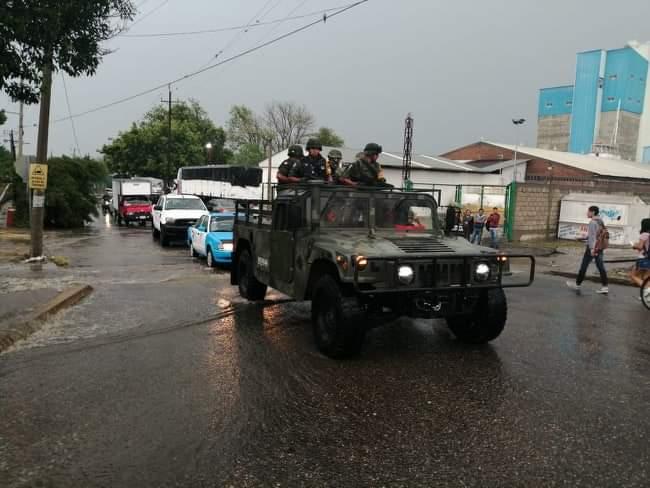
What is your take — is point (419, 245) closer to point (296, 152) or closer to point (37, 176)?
point (296, 152)

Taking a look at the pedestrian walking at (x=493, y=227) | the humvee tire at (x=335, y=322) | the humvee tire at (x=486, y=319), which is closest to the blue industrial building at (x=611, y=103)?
the pedestrian walking at (x=493, y=227)

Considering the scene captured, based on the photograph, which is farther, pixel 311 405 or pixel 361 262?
pixel 361 262

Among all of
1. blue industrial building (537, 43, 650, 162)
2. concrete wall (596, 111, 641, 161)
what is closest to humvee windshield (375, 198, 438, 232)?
blue industrial building (537, 43, 650, 162)

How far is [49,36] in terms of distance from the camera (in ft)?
18.7

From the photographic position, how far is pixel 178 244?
68.8 ft

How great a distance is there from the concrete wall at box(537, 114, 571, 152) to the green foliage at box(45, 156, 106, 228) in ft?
193

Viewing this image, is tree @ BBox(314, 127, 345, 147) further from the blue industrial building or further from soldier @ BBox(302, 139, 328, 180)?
soldier @ BBox(302, 139, 328, 180)

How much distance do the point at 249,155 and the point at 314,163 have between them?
6857 cm

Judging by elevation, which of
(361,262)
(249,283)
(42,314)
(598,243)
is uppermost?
(598,243)

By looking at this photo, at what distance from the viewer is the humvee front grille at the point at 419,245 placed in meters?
6.25

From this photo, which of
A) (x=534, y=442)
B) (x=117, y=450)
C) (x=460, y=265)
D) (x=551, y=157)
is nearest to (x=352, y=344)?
(x=460, y=265)

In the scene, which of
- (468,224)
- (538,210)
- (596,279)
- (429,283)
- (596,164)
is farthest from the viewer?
(596,164)

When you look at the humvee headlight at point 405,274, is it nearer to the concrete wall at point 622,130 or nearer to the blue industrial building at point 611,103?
the blue industrial building at point 611,103

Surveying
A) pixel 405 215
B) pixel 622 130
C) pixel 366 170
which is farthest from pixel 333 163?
pixel 622 130
